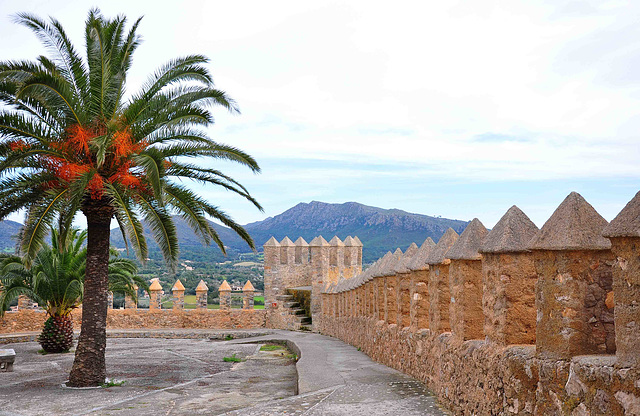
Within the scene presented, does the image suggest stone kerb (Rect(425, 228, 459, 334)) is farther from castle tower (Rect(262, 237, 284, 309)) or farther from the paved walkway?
castle tower (Rect(262, 237, 284, 309))

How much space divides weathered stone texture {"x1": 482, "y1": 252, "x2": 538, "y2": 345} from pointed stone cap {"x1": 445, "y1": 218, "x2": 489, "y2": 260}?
0.80 meters

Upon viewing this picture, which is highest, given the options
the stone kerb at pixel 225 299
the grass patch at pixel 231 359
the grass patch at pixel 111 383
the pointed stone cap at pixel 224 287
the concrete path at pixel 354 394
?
the pointed stone cap at pixel 224 287

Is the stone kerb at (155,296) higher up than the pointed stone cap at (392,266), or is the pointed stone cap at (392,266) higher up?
the pointed stone cap at (392,266)

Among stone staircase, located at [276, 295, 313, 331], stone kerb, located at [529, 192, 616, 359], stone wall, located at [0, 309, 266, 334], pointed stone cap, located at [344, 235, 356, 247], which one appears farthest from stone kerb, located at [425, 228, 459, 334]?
stone wall, located at [0, 309, 266, 334]

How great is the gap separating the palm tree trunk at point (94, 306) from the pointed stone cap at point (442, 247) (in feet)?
22.9

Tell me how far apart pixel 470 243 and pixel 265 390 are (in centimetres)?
605

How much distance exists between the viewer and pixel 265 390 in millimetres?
11023

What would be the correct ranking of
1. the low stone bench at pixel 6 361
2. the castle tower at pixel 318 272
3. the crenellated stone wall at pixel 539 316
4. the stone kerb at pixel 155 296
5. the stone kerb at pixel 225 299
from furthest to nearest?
the stone kerb at pixel 225 299 < the stone kerb at pixel 155 296 < the castle tower at pixel 318 272 < the low stone bench at pixel 6 361 < the crenellated stone wall at pixel 539 316

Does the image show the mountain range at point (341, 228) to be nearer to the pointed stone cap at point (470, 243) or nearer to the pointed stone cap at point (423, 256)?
the pointed stone cap at point (423, 256)

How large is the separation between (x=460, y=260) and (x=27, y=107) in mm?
8755

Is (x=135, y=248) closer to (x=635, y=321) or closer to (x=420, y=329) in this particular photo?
(x=420, y=329)

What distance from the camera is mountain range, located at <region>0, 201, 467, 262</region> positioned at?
8806cm

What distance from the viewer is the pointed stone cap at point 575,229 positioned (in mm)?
4141

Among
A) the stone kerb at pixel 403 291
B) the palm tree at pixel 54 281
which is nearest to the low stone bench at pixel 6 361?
the palm tree at pixel 54 281
